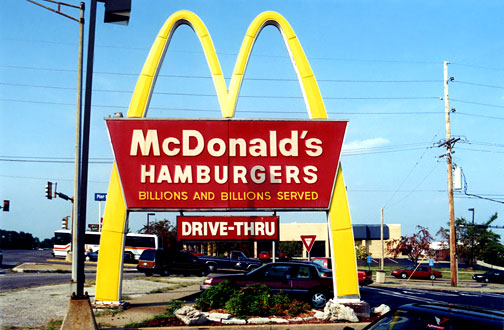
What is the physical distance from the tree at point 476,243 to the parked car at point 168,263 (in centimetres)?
3667

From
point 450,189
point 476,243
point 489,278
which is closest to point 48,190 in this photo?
point 450,189

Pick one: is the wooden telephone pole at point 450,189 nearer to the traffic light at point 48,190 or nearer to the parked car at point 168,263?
the parked car at point 168,263

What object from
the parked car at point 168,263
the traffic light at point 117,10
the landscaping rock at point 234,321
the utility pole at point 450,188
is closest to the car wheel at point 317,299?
the landscaping rock at point 234,321

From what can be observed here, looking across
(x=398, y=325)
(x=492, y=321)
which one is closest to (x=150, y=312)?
(x=398, y=325)

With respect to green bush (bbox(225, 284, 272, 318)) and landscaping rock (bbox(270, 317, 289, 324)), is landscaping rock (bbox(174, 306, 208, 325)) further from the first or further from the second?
landscaping rock (bbox(270, 317, 289, 324))

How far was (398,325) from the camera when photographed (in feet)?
20.0

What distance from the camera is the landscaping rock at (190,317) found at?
12.1m

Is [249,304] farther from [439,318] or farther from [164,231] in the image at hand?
[164,231]

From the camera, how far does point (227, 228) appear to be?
47.3 ft

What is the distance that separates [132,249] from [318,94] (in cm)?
3894

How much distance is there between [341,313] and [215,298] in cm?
348

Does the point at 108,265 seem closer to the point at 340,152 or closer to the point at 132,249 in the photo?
the point at 340,152

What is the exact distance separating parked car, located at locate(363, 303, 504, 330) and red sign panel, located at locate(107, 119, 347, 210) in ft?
26.6

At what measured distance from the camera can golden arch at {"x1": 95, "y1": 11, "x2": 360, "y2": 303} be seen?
14000 millimetres
